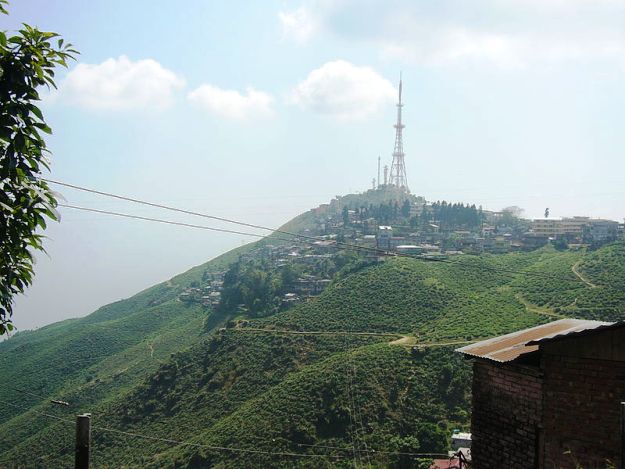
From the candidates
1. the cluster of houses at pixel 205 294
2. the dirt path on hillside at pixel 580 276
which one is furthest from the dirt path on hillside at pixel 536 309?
the cluster of houses at pixel 205 294

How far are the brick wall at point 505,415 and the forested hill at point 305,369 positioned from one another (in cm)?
1615

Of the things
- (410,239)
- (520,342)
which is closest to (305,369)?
(520,342)

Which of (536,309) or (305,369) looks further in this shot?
(536,309)

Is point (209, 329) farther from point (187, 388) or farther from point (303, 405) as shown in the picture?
point (303, 405)

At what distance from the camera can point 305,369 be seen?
115 feet

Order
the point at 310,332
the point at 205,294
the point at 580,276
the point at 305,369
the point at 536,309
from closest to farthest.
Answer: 1. the point at 305,369
2. the point at 536,309
3. the point at 310,332
4. the point at 580,276
5. the point at 205,294

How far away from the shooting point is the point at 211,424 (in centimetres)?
3275

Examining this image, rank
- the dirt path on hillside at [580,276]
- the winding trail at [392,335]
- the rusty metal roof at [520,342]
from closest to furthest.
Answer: the rusty metal roof at [520,342] < the winding trail at [392,335] < the dirt path on hillside at [580,276]

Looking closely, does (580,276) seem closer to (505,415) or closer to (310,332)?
(310,332)

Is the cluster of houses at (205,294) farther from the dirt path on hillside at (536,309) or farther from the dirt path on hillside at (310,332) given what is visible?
the dirt path on hillside at (536,309)

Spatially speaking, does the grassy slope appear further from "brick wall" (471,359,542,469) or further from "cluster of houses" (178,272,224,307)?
"cluster of houses" (178,272,224,307)

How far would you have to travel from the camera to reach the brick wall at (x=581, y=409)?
231 inches

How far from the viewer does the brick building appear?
5.90m

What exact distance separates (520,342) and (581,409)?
150 centimetres
